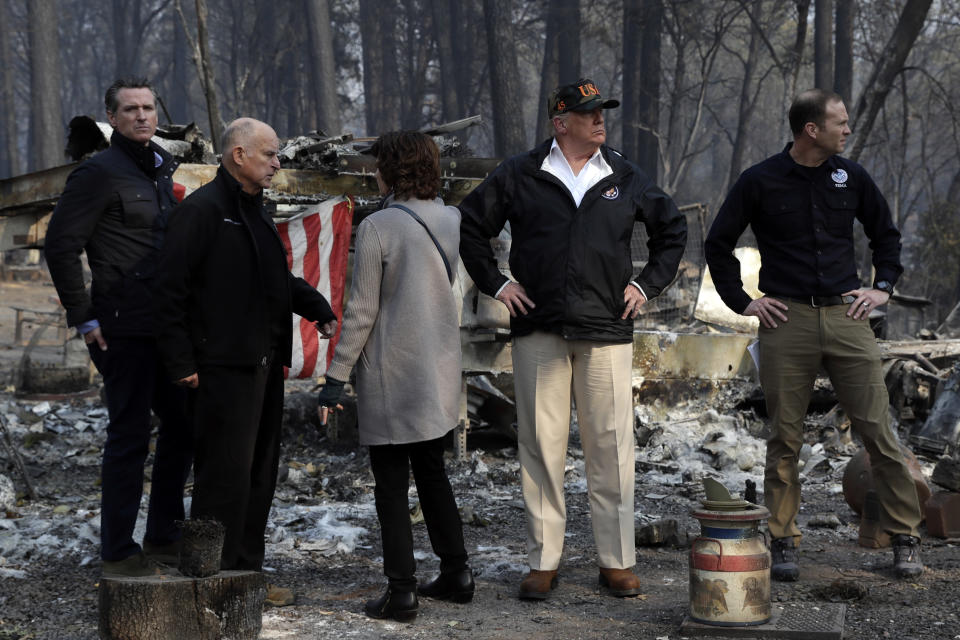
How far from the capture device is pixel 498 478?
334 inches

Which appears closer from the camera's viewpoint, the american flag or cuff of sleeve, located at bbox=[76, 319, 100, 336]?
cuff of sleeve, located at bbox=[76, 319, 100, 336]

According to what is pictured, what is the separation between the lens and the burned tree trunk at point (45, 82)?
105ft

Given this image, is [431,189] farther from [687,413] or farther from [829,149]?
[687,413]

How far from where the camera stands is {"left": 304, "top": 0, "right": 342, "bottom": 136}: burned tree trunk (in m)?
28.2

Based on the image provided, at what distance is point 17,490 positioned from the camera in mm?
7703

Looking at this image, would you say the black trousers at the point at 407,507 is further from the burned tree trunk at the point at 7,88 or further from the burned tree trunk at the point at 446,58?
the burned tree trunk at the point at 7,88

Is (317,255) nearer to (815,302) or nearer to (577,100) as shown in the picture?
(577,100)

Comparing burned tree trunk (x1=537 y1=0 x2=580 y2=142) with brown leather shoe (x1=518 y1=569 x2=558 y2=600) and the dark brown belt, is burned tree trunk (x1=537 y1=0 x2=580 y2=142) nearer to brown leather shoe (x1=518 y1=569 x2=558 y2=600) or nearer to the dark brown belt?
the dark brown belt

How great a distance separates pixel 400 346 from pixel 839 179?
2151 millimetres

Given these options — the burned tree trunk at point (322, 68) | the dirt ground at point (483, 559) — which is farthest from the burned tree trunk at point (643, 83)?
the dirt ground at point (483, 559)

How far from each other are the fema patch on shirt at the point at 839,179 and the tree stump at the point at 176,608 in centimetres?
305

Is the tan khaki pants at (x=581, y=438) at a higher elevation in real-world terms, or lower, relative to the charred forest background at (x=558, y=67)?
lower

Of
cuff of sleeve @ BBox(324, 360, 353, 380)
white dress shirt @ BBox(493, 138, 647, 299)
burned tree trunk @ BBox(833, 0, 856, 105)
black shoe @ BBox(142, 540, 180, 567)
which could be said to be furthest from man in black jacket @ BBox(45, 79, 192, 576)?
burned tree trunk @ BBox(833, 0, 856, 105)

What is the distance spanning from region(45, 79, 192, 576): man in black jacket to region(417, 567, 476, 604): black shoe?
1.31 metres
